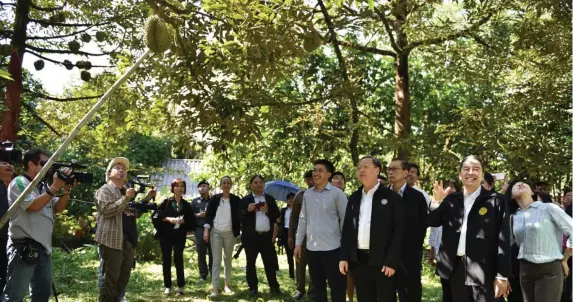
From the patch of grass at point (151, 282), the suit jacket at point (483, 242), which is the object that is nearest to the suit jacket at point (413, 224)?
the suit jacket at point (483, 242)

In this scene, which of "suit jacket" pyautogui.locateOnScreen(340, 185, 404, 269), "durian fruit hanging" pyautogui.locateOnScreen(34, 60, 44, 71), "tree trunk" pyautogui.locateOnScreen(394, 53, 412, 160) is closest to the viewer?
"suit jacket" pyautogui.locateOnScreen(340, 185, 404, 269)

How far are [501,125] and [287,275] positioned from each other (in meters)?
4.40

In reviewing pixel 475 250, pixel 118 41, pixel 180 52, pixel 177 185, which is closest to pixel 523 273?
pixel 475 250

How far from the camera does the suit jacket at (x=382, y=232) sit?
4805 millimetres

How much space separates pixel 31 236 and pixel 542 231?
4.58 meters

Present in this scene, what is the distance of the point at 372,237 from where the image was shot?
487cm

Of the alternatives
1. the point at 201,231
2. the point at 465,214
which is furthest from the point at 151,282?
the point at 465,214

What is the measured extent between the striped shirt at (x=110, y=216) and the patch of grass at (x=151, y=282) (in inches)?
74.9

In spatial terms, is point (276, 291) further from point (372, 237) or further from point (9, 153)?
point (9, 153)

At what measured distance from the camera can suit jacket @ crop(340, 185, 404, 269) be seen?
4805mm

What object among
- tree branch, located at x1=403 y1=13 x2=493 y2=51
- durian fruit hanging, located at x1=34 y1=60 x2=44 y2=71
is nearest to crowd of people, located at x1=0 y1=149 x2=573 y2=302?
durian fruit hanging, located at x1=34 y1=60 x2=44 y2=71

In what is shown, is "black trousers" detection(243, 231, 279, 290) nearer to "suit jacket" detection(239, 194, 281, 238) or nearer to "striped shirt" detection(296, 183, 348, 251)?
"suit jacket" detection(239, 194, 281, 238)

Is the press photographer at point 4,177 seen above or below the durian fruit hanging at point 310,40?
below

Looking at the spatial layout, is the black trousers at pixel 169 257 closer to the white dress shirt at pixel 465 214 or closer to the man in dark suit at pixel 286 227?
the man in dark suit at pixel 286 227
